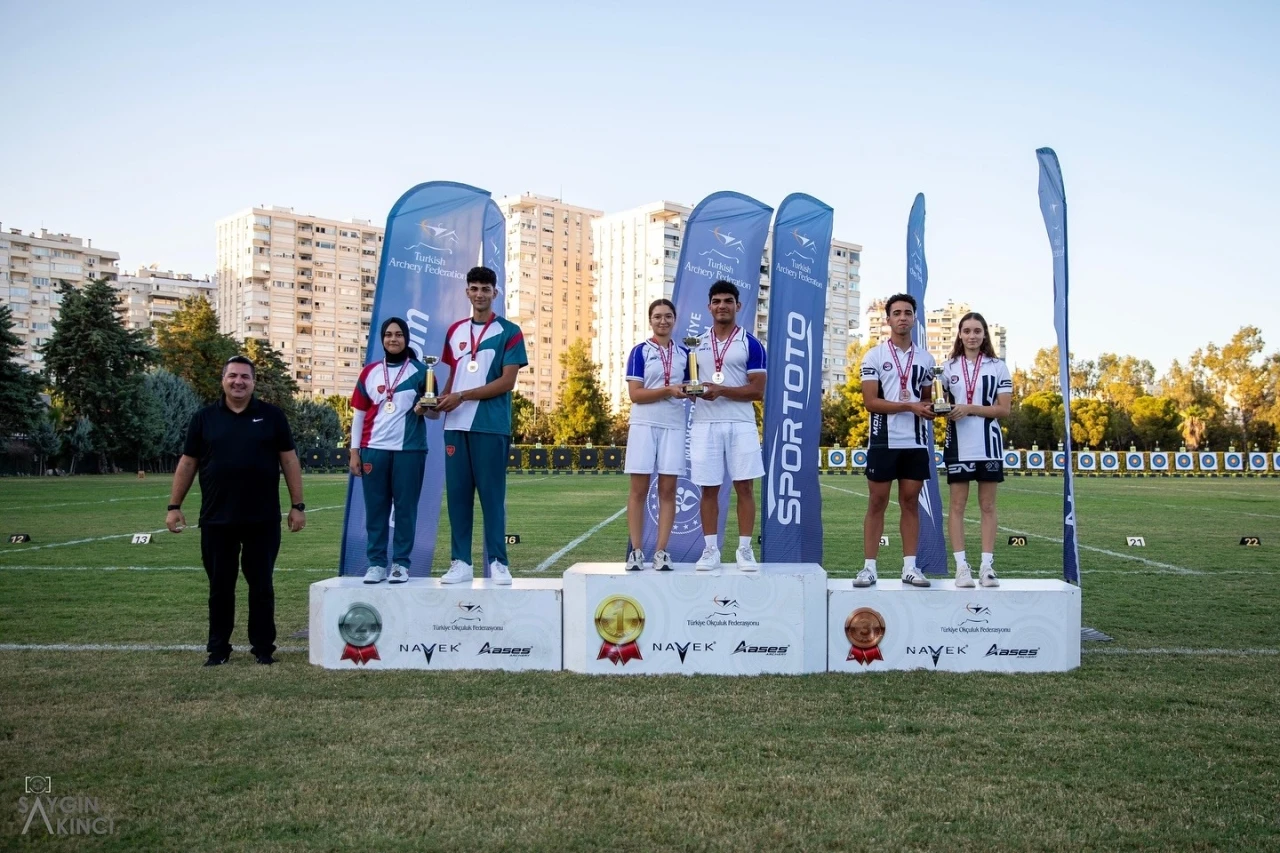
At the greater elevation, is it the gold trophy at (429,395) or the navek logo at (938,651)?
the gold trophy at (429,395)

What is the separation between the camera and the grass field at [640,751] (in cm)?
336

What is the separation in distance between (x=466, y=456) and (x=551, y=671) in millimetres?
1498

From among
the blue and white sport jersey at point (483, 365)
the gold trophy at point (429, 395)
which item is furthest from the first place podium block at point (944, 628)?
the gold trophy at point (429, 395)

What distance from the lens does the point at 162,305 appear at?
5123 inches

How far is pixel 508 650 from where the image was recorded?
5957 mm

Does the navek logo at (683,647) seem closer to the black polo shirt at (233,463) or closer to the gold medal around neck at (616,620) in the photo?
the gold medal around neck at (616,620)

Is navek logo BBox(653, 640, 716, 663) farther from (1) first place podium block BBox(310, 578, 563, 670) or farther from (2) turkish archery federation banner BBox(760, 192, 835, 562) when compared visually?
(2) turkish archery federation banner BBox(760, 192, 835, 562)

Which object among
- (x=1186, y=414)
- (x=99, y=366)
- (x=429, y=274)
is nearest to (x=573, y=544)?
(x=429, y=274)

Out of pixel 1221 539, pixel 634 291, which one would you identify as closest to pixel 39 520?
pixel 1221 539

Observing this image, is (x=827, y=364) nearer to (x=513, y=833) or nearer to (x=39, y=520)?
(x=39, y=520)

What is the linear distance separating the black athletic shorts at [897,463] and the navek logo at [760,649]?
1318 millimetres

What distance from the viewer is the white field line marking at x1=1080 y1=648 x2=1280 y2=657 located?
624cm

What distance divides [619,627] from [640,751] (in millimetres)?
1668

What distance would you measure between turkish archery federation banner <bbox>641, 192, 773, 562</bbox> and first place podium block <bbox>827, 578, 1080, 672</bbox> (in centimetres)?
330
